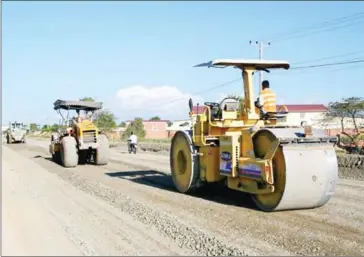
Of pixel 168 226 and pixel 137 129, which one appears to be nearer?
pixel 168 226

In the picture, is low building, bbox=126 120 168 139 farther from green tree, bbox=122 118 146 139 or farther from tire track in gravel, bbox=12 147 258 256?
tire track in gravel, bbox=12 147 258 256

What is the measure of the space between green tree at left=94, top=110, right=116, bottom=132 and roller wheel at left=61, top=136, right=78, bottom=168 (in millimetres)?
40557

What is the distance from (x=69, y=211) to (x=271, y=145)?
369cm

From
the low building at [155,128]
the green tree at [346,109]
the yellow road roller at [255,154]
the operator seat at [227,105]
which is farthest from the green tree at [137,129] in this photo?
the operator seat at [227,105]

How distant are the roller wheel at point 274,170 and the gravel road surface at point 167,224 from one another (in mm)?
200

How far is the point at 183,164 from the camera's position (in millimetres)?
10734

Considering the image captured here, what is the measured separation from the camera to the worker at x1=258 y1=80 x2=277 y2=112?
9414mm

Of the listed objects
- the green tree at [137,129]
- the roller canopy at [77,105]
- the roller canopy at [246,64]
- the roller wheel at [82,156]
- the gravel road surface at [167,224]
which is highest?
the roller canopy at [246,64]

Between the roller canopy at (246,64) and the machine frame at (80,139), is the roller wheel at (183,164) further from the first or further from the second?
the machine frame at (80,139)

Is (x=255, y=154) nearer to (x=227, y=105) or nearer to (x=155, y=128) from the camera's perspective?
(x=227, y=105)

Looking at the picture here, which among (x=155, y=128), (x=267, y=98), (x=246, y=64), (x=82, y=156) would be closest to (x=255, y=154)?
(x=267, y=98)

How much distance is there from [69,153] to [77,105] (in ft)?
8.67

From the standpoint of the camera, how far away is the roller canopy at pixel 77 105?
18984 mm

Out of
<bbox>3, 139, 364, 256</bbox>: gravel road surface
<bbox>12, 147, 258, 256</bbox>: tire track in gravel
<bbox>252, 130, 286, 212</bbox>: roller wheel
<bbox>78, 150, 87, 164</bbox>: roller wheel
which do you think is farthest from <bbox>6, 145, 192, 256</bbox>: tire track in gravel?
<bbox>78, 150, 87, 164</bbox>: roller wheel
